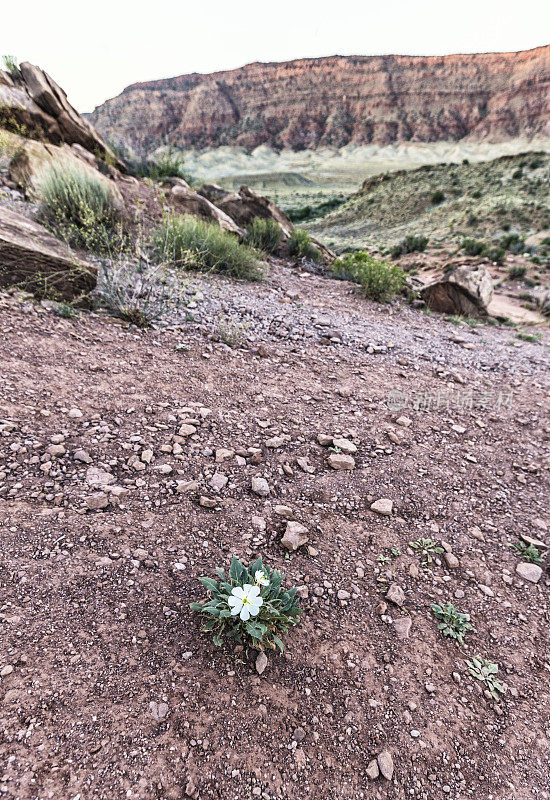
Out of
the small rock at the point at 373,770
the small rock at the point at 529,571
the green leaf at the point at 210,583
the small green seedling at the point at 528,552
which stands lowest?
the small rock at the point at 373,770

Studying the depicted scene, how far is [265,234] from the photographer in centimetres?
802

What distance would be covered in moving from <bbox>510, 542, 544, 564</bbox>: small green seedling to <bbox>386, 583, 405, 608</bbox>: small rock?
3.21 ft

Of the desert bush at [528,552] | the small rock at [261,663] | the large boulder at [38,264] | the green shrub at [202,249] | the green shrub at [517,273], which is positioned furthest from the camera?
the green shrub at [517,273]

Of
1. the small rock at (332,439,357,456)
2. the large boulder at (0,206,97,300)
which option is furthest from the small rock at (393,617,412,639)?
the large boulder at (0,206,97,300)

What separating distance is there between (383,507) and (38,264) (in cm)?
372

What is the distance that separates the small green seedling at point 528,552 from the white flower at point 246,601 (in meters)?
1.91

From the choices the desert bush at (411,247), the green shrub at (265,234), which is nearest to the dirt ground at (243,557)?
the green shrub at (265,234)

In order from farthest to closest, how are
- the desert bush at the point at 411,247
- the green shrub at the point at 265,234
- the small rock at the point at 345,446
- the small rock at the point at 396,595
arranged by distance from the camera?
the desert bush at the point at 411,247 → the green shrub at the point at 265,234 → the small rock at the point at 345,446 → the small rock at the point at 396,595

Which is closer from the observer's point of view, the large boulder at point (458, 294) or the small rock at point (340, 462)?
the small rock at point (340, 462)

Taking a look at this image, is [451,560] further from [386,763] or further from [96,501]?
[96,501]

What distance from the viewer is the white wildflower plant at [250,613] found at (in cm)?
154

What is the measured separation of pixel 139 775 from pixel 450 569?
1799 millimetres

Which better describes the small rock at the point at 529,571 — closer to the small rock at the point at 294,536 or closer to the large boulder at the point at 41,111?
the small rock at the point at 294,536

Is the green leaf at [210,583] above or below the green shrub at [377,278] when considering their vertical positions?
below
